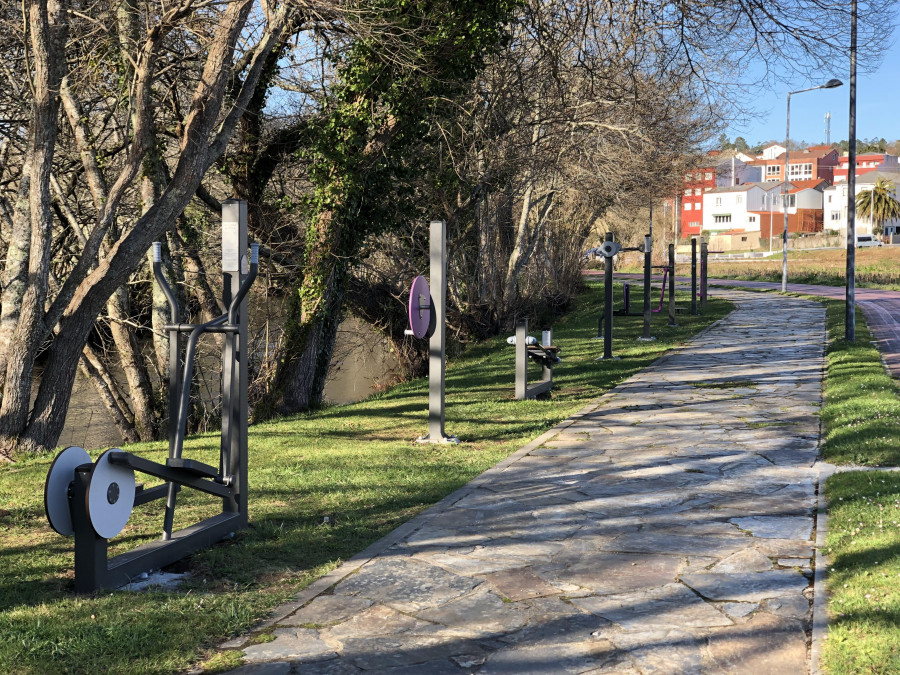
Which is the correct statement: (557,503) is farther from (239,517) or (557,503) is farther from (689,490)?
(239,517)

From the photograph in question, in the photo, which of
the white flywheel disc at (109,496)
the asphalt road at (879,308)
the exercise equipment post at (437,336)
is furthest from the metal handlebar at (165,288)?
the asphalt road at (879,308)

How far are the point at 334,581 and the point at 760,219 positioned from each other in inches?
4413

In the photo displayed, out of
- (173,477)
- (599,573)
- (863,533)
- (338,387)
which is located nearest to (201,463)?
(173,477)

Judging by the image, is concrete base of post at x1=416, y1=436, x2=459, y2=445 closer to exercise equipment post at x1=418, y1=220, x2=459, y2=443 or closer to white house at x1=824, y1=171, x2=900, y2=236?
exercise equipment post at x1=418, y1=220, x2=459, y2=443

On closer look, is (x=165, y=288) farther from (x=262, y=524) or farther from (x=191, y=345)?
(x=262, y=524)

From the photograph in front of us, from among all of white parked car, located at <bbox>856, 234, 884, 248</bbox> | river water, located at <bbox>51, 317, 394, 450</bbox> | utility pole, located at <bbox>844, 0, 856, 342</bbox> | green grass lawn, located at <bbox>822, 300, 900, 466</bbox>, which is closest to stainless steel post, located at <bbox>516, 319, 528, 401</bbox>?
green grass lawn, located at <bbox>822, 300, 900, 466</bbox>

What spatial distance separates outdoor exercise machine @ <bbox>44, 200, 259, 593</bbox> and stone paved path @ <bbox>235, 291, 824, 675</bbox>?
1.00m

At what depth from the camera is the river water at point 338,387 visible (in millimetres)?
15375

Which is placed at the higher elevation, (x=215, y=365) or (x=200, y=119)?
(x=200, y=119)

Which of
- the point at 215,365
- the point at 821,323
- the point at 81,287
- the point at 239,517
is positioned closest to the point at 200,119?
the point at 81,287

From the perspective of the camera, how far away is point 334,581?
4.80 m

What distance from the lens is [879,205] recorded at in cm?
9719

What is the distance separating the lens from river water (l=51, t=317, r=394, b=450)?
15.4m

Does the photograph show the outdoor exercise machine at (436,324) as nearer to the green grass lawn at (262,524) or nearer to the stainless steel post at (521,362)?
the green grass lawn at (262,524)
